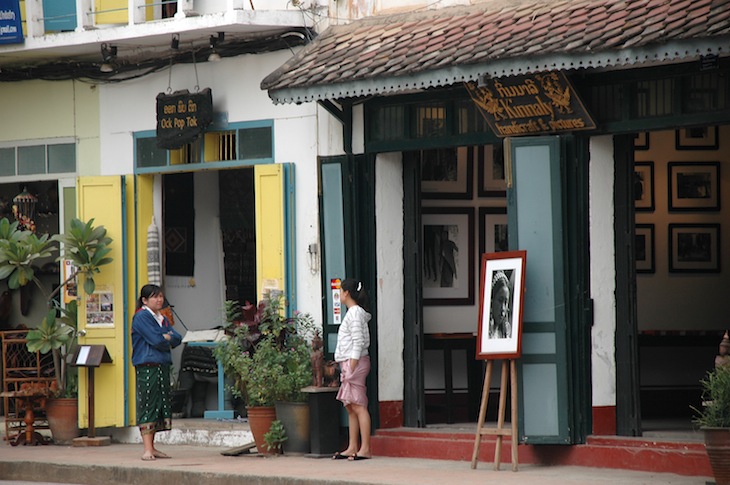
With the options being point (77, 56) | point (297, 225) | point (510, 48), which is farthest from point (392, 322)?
point (77, 56)

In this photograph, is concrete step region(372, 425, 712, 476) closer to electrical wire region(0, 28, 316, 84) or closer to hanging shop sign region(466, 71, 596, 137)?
hanging shop sign region(466, 71, 596, 137)

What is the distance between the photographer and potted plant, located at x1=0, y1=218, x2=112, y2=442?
16531 millimetres

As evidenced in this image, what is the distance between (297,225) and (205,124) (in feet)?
5.07

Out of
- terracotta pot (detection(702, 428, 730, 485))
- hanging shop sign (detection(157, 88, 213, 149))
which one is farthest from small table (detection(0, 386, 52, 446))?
terracotta pot (detection(702, 428, 730, 485))

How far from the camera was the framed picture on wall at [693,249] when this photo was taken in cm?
1644

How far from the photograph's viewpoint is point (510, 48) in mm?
12820

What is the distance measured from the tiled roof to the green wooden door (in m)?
1.01

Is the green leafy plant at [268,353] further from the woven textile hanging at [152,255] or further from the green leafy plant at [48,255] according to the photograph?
the green leafy plant at [48,255]

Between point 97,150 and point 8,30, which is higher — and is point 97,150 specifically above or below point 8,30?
below

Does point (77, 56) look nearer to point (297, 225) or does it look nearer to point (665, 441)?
point (297, 225)

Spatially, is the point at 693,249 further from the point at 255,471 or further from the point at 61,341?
the point at 61,341

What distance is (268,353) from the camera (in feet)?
49.3

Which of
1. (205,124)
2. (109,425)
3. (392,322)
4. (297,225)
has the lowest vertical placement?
(109,425)

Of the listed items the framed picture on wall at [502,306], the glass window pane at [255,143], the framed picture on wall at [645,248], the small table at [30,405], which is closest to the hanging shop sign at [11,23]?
the glass window pane at [255,143]
